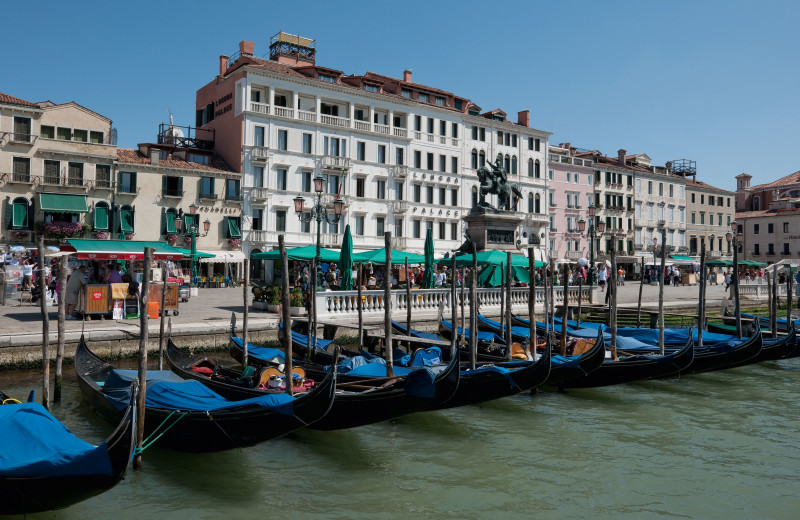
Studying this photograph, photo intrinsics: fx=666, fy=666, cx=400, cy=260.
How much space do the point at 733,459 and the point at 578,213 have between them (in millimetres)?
40474

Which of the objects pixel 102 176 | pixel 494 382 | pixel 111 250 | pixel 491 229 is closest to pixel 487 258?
pixel 491 229

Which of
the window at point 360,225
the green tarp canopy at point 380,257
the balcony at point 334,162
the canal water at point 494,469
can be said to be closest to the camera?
the canal water at point 494,469

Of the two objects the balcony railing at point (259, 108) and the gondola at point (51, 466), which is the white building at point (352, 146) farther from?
the gondola at point (51, 466)

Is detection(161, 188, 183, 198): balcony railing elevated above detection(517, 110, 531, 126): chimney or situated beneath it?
situated beneath

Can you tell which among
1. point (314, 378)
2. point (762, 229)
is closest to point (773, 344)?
point (314, 378)

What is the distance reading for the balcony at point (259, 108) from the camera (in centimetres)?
3266

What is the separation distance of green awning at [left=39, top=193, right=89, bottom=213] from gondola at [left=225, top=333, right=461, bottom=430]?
23.9m

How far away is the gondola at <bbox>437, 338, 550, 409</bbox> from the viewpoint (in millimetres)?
9555

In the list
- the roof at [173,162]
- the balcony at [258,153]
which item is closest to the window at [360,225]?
the balcony at [258,153]

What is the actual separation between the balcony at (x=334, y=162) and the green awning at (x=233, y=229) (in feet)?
18.5

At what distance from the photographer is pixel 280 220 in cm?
3384

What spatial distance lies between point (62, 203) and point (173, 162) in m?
5.37

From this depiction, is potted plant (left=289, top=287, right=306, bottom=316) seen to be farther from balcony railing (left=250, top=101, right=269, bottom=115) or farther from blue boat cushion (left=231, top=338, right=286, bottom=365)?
balcony railing (left=250, top=101, right=269, bottom=115)

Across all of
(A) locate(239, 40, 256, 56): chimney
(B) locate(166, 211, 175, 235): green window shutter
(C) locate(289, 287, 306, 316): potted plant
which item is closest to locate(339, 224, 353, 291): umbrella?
(C) locate(289, 287, 306, 316): potted plant
